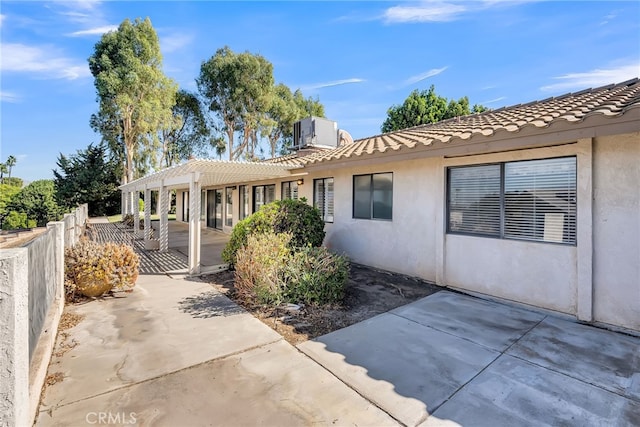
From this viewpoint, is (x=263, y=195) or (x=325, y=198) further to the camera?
(x=263, y=195)

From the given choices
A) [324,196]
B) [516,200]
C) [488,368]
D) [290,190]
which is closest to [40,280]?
[488,368]

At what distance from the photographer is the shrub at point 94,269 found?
19.2 ft

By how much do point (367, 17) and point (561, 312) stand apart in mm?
9513

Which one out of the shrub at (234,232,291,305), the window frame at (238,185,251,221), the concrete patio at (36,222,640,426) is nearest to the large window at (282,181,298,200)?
the window frame at (238,185,251,221)

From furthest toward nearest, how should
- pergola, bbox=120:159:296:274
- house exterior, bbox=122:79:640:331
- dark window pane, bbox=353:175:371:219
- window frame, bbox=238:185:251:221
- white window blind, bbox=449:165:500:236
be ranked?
window frame, bbox=238:185:251:221
dark window pane, bbox=353:175:371:219
pergola, bbox=120:159:296:274
white window blind, bbox=449:165:500:236
house exterior, bbox=122:79:640:331

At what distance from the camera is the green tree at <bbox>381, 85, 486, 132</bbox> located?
84.8 ft

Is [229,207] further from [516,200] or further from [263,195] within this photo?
[516,200]

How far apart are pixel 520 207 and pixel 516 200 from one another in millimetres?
146

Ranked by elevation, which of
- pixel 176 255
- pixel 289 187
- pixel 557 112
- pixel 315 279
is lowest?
pixel 176 255

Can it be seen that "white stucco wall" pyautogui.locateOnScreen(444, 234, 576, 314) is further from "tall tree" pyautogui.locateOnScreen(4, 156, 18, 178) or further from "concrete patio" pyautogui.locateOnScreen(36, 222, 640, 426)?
"tall tree" pyautogui.locateOnScreen(4, 156, 18, 178)

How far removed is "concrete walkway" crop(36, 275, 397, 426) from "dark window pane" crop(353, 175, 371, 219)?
4.75 m

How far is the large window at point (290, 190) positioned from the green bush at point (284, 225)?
12.2ft

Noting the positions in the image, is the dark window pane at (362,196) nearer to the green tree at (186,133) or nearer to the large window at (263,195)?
the large window at (263,195)

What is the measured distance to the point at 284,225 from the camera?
7.67 m
